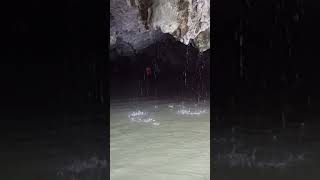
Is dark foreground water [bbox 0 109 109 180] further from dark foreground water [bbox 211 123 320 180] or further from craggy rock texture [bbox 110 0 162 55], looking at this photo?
craggy rock texture [bbox 110 0 162 55]

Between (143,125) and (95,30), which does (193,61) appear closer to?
(143,125)

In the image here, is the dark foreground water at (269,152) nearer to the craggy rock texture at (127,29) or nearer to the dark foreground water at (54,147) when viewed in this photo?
the dark foreground water at (54,147)

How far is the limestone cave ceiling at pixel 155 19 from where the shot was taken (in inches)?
130

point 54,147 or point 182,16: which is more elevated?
point 182,16

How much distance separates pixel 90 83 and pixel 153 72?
2497mm

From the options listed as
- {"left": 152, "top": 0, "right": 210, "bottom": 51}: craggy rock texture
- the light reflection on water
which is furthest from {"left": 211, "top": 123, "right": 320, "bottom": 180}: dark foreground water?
{"left": 152, "top": 0, "right": 210, "bottom": 51}: craggy rock texture

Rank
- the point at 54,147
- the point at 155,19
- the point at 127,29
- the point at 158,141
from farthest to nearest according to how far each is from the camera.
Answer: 1. the point at 127,29
2. the point at 155,19
3. the point at 158,141
4. the point at 54,147

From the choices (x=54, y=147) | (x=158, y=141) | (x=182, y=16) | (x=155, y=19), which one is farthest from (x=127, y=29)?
(x=54, y=147)

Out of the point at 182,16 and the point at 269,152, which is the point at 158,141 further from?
the point at 269,152

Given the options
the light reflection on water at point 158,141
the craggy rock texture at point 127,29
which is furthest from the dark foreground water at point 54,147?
the craggy rock texture at point 127,29

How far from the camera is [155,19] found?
3.36 m

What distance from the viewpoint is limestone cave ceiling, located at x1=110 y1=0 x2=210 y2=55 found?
3299mm

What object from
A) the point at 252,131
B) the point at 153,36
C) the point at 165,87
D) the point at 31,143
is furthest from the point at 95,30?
the point at 165,87

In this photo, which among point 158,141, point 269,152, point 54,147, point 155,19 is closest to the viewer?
point 54,147
